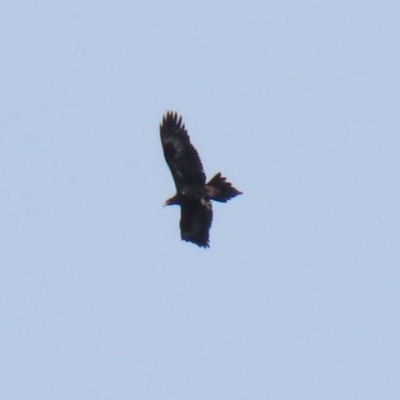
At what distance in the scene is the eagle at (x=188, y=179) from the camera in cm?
4209

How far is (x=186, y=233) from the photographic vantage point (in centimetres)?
4338

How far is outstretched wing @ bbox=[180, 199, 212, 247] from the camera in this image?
1688 inches

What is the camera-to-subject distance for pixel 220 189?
42000 millimetres

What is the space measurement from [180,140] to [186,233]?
193 centimetres

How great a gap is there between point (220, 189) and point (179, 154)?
3.37 feet

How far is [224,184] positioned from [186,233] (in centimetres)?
183

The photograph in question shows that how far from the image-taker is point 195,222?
4322 centimetres

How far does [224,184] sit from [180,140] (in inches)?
48.3

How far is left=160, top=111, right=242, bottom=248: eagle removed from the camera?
138ft

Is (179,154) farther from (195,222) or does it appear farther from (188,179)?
(195,222)

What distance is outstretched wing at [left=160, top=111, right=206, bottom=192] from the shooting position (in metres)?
42.3

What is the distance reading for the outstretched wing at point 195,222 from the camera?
4288cm

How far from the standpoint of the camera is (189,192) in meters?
42.7

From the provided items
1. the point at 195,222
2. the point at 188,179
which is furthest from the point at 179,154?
the point at 195,222
